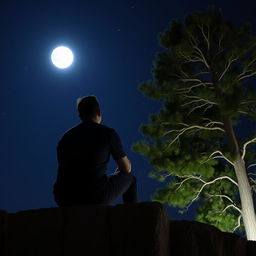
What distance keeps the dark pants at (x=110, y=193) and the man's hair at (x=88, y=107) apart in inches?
15.8

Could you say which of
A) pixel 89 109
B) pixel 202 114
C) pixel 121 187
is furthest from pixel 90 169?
pixel 202 114

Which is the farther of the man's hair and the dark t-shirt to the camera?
the man's hair

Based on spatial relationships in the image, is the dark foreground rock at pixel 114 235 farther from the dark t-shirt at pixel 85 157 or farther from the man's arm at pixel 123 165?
the man's arm at pixel 123 165

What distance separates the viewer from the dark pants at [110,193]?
6.67 ft

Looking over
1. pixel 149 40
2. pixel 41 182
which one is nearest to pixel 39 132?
pixel 41 182

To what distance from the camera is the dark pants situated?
80.0 inches

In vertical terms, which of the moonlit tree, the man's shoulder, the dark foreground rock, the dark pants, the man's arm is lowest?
the dark foreground rock

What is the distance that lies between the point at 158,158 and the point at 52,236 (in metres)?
5.01

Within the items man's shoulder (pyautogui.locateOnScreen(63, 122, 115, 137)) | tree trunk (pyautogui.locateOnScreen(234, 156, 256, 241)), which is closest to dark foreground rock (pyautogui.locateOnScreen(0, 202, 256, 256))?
man's shoulder (pyautogui.locateOnScreen(63, 122, 115, 137))

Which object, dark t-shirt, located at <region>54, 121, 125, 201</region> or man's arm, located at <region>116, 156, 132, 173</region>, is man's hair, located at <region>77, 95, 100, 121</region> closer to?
dark t-shirt, located at <region>54, 121, 125, 201</region>

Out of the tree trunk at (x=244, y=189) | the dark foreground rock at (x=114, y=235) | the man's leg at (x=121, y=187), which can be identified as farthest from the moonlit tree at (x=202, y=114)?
the dark foreground rock at (x=114, y=235)

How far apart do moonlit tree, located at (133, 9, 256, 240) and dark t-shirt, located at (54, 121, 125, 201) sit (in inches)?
166

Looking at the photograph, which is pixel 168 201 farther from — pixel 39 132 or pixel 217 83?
pixel 39 132

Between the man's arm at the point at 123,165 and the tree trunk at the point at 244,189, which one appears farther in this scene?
the tree trunk at the point at 244,189
